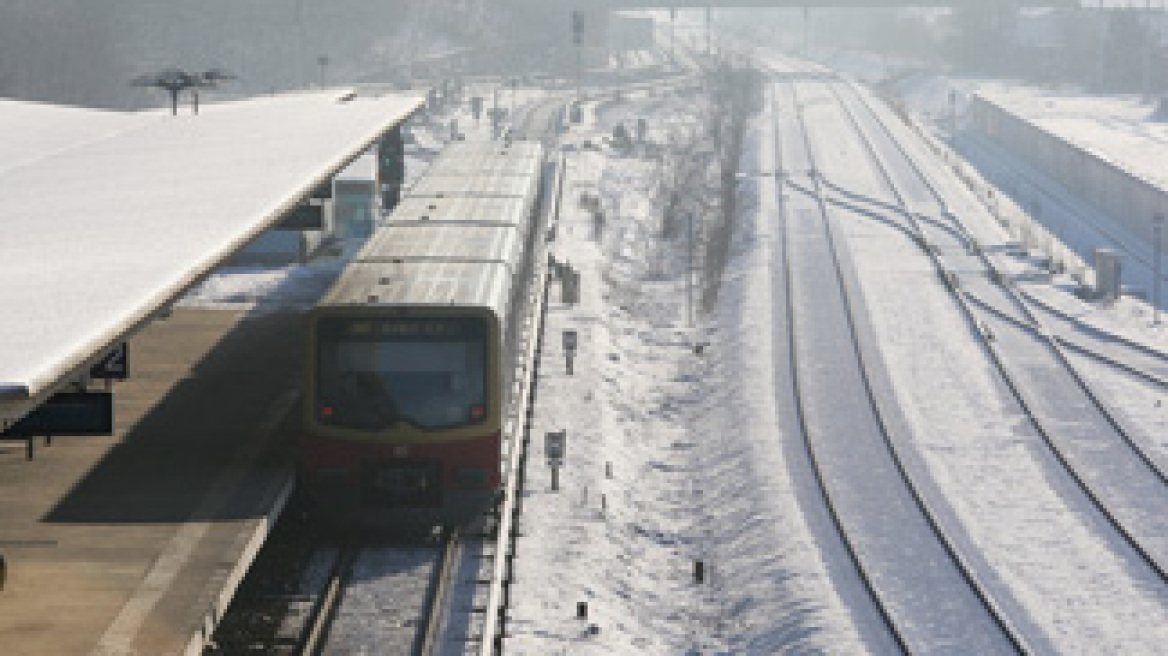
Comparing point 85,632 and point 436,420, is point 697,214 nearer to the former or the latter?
point 436,420

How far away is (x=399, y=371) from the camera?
56.7 ft

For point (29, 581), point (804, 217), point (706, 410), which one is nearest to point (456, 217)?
point (706, 410)

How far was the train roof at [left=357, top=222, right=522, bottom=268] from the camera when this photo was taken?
19406 mm

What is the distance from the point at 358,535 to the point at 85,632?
5.72 m

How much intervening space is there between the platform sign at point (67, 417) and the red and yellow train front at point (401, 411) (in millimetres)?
4039

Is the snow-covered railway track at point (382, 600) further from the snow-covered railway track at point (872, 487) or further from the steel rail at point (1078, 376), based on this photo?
the steel rail at point (1078, 376)

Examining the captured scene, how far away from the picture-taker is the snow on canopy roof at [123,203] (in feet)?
36.6

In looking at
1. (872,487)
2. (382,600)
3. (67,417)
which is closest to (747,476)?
(872,487)

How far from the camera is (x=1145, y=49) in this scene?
101812mm

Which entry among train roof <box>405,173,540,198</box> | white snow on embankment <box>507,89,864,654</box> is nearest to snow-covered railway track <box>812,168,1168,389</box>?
white snow on embankment <box>507,89,864,654</box>

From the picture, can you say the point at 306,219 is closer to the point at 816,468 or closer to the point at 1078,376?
the point at 816,468

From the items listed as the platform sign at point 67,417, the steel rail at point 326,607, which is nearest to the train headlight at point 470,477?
the steel rail at point 326,607

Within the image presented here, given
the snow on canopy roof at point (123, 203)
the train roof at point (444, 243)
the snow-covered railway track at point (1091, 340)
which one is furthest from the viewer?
the snow-covered railway track at point (1091, 340)

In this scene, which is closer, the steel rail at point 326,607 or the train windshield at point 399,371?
the steel rail at point 326,607
